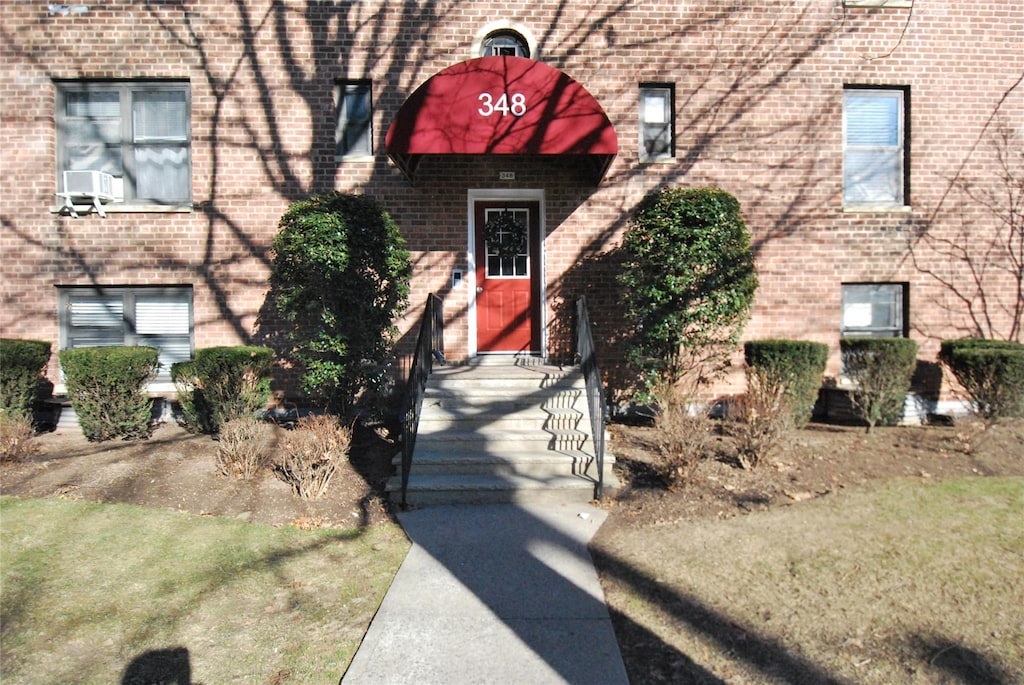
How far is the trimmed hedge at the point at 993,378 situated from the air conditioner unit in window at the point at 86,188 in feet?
40.8

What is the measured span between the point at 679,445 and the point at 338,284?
4454 millimetres

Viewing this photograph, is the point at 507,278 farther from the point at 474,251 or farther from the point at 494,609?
the point at 494,609

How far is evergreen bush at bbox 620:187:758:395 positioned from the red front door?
5.97 feet

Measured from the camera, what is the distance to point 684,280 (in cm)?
868

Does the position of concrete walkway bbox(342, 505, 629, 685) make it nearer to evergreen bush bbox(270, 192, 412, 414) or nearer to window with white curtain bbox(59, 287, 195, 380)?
evergreen bush bbox(270, 192, 412, 414)

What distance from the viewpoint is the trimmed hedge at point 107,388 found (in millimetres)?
8547

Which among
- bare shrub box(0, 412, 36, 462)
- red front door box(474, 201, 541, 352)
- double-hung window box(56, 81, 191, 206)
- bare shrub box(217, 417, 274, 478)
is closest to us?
bare shrub box(217, 417, 274, 478)

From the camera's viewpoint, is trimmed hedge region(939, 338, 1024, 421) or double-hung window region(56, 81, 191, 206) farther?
double-hung window region(56, 81, 191, 206)

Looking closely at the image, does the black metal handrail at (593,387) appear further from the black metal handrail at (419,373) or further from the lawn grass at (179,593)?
the lawn grass at (179,593)

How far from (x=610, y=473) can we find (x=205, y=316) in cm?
657

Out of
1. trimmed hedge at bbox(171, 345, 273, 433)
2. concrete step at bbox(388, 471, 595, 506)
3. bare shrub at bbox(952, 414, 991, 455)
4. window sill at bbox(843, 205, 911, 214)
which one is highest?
window sill at bbox(843, 205, 911, 214)

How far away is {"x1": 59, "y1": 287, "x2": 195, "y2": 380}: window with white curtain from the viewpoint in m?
10.2

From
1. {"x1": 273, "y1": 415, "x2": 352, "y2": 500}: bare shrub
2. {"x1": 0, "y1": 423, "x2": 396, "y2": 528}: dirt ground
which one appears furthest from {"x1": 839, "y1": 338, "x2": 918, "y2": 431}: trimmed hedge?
{"x1": 273, "y1": 415, "x2": 352, "y2": 500}: bare shrub

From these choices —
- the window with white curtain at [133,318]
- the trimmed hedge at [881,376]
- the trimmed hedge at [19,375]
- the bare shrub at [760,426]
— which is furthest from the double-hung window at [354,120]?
the trimmed hedge at [881,376]
